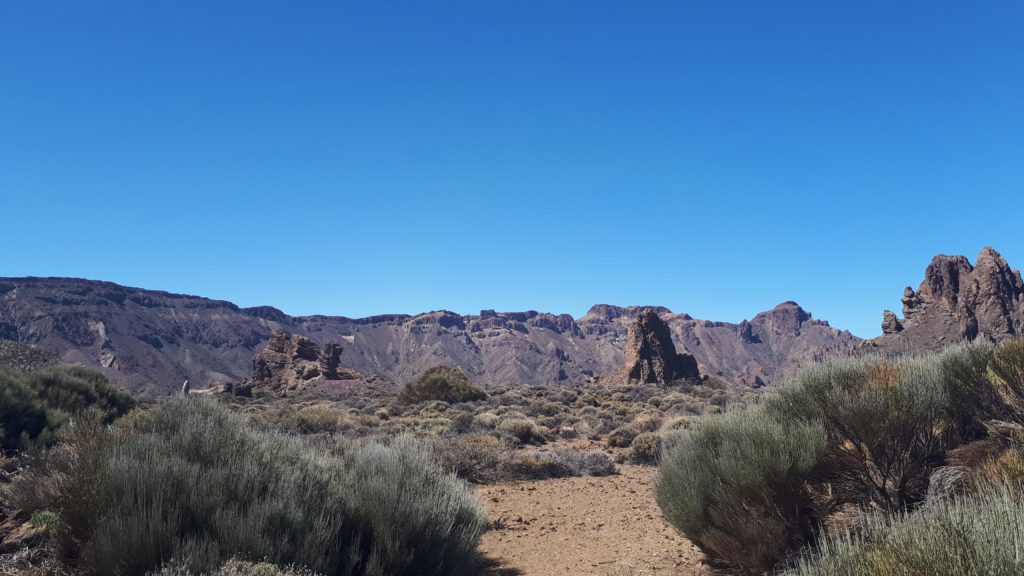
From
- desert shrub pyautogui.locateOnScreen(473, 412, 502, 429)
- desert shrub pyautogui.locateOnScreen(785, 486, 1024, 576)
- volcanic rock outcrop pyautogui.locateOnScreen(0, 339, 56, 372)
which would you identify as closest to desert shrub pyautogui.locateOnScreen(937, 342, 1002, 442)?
desert shrub pyautogui.locateOnScreen(785, 486, 1024, 576)

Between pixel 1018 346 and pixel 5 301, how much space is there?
141 meters

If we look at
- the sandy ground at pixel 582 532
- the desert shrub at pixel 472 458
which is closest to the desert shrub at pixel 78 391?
the desert shrub at pixel 472 458

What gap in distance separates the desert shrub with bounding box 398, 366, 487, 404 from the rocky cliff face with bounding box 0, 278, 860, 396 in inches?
1162

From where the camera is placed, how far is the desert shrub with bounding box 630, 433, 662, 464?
571 inches

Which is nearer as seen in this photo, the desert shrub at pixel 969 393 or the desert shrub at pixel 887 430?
the desert shrub at pixel 887 430

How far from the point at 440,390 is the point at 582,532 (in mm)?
21553

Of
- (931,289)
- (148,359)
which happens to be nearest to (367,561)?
(931,289)

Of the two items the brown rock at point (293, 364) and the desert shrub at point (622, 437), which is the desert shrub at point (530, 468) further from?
the brown rock at point (293, 364)

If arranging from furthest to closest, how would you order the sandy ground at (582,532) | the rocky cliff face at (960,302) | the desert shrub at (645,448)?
the rocky cliff face at (960,302)
the desert shrub at (645,448)
the sandy ground at (582,532)

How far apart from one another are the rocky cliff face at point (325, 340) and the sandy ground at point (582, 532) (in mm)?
49059

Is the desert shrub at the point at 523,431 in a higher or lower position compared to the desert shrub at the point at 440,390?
lower

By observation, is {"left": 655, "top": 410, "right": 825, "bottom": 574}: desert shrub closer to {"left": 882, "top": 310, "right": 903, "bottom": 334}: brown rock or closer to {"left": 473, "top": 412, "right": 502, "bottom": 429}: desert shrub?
{"left": 473, "top": 412, "right": 502, "bottom": 429}: desert shrub

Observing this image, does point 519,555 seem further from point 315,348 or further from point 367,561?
point 315,348

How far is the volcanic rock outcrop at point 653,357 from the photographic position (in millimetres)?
54000
